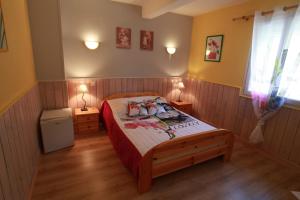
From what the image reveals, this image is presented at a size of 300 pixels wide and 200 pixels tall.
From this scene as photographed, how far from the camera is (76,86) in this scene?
317cm

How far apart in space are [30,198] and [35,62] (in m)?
1.94

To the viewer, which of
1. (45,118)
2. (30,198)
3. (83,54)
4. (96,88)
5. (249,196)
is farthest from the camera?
(96,88)

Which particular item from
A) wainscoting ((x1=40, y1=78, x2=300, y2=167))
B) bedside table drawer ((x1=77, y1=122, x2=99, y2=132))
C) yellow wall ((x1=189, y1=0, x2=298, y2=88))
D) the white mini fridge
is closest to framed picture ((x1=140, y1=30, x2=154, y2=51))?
wainscoting ((x1=40, y1=78, x2=300, y2=167))

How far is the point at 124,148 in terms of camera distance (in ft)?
7.45

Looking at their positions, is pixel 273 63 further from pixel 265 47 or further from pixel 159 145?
pixel 159 145

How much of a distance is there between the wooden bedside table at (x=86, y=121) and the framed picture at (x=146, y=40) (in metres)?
1.74

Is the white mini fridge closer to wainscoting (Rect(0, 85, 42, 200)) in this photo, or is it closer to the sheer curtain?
wainscoting (Rect(0, 85, 42, 200))

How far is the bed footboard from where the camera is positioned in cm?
187

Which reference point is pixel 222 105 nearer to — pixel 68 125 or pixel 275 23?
pixel 275 23

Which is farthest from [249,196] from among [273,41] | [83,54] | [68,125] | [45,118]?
[83,54]

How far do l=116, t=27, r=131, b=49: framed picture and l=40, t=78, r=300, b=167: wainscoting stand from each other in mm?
709

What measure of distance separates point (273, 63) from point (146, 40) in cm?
238

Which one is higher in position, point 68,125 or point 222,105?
point 222,105

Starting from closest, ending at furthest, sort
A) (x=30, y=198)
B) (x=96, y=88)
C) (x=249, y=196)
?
(x=30, y=198)
(x=249, y=196)
(x=96, y=88)
